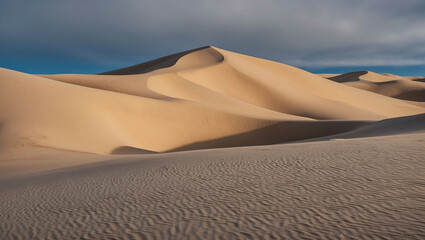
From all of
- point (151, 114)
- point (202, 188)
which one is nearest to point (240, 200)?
point (202, 188)

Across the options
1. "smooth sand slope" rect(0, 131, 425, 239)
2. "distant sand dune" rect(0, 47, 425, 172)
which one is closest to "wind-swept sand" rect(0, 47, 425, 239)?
"smooth sand slope" rect(0, 131, 425, 239)

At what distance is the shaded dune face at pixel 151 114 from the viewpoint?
486 inches

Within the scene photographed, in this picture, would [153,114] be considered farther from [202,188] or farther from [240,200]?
[240,200]

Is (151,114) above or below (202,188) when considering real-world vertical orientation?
above

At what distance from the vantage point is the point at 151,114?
59.0 feet

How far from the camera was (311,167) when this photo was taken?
189 inches

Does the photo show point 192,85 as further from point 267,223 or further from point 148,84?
point 267,223

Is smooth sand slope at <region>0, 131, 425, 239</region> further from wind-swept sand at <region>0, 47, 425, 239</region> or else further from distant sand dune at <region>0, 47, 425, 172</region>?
distant sand dune at <region>0, 47, 425, 172</region>

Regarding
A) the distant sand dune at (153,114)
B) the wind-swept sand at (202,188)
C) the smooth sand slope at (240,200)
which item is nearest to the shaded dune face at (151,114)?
the distant sand dune at (153,114)

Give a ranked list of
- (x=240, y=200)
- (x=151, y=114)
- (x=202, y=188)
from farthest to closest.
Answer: (x=151, y=114)
(x=202, y=188)
(x=240, y=200)

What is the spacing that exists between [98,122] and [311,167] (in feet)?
38.1

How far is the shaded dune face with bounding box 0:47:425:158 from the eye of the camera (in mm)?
12352

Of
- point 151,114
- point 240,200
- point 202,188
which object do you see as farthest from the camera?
point 151,114

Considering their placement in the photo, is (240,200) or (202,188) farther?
(202,188)
